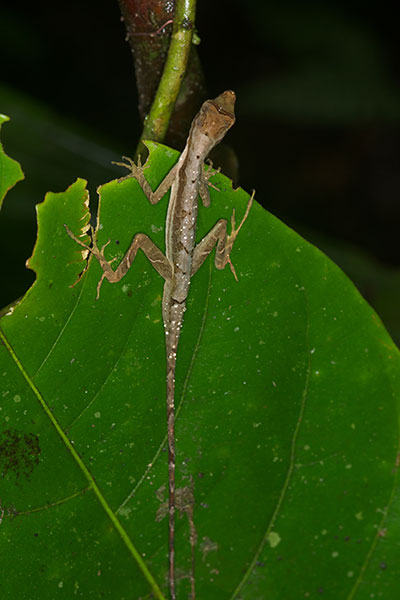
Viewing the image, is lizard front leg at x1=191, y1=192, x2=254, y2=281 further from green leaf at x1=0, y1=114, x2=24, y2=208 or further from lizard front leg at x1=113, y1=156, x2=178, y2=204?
green leaf at x1=0, y1=114, x2=24, y2=208

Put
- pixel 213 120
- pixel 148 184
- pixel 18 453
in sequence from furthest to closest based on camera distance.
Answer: pixel 213 120, pixel 148 184, pixel 18 453

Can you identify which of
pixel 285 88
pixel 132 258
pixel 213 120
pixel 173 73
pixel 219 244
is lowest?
pixel 132 258

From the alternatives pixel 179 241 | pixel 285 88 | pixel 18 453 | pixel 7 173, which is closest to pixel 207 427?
pixel 18 453

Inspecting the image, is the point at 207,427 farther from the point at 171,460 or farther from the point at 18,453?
the point at 18,453

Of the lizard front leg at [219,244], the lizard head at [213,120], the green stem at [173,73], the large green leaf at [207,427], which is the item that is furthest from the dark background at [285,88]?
the large green leaf at [207,427]

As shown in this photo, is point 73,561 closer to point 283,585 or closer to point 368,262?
point 283,585

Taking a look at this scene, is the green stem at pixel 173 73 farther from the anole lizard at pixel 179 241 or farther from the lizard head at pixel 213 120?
the lizard head at pixel 213 120
